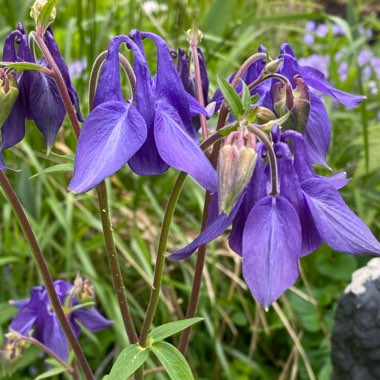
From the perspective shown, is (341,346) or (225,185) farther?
(341,346)

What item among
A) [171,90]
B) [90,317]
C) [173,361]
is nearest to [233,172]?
[171,90]

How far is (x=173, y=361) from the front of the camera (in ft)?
3.74

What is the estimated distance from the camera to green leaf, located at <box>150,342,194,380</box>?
1110mm

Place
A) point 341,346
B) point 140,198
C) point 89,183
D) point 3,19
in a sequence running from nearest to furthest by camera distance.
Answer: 1. point 89,183
2. point 341,346
3. point 140,198
4. point 3,19

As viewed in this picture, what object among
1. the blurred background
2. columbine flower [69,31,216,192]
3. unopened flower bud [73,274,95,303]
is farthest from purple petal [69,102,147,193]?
the blurred background

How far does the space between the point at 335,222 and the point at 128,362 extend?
0.42 metres

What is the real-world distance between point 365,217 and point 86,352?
3.16 feet

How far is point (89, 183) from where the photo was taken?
86cm

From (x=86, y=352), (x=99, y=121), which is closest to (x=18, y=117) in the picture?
(x=99, y=121)

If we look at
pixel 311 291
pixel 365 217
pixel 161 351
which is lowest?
pixel 311 291

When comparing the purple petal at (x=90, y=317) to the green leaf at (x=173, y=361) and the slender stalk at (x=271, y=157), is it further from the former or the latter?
the slender stalk at (x=271, y=157)

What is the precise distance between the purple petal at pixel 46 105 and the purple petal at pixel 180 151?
0.75 feet

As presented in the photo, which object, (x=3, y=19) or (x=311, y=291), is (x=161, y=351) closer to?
(x=311, y=291)

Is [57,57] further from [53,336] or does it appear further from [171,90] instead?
[53,336]
